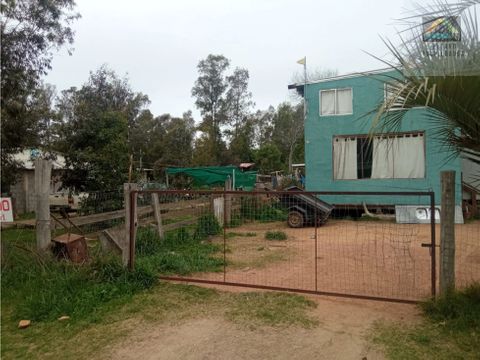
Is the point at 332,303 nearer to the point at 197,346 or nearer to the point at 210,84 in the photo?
the point at 197,346

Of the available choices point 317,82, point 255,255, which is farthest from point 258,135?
point 255,255

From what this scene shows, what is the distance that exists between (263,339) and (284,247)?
5006 mm

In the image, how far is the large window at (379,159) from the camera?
13.6 metres

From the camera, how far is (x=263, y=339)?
12.8 ft

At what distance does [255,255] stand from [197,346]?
4230 mm

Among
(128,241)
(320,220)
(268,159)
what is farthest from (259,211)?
(268,159)

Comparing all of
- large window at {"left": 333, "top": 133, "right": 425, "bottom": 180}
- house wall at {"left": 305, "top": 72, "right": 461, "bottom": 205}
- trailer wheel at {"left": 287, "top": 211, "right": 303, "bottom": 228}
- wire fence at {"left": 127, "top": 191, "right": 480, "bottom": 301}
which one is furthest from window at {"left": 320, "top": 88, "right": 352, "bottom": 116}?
trailer wheel at {"left": 287, "top": 211, "right": 303, "bottom": 228}

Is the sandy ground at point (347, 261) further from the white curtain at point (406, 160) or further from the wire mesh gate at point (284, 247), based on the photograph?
the white curtain at point (406, 160)

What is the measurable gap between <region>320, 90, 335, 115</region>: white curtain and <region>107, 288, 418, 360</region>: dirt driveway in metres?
11.0

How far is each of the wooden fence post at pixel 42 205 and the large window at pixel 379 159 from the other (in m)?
9.95

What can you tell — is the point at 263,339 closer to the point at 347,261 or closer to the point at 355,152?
the point at 347,261

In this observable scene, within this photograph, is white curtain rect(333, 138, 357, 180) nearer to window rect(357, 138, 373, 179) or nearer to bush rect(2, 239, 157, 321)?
window rect(357, 138, 373, 179)

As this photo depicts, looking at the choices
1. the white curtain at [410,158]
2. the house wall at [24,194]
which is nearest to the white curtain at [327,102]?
the white curtain at [410,158]

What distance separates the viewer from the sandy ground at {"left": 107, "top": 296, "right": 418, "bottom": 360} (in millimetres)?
3615
